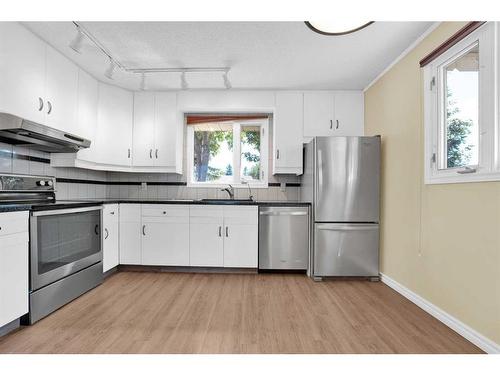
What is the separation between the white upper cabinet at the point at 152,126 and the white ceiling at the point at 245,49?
34 centimetres

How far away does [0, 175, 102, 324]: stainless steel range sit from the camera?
227 cm

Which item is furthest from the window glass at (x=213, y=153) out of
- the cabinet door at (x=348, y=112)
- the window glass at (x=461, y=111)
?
the window glass at (x=461, y=111)

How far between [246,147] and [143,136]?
55.8 inches

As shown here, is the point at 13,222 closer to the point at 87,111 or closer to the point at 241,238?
the point at 87,111

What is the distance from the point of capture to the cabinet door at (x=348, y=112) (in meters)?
3.98

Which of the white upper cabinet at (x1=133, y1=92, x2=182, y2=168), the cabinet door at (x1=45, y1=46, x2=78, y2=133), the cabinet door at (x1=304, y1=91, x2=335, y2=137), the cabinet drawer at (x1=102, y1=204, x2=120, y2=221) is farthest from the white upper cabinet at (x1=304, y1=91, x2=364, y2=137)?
the cabinet door at (x1=45, y1=46, x2=78, y2=133)

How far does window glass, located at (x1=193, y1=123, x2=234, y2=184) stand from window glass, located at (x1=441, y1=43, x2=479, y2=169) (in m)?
2.71

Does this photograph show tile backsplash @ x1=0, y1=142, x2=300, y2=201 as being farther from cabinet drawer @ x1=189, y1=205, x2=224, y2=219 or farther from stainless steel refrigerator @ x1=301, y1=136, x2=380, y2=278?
stainless steel refrigerator @ x1=301, y1=136, x2=380, y2=278

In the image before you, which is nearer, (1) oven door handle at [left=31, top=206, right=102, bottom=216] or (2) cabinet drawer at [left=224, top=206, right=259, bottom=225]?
(1) oven door handle at [left=31, top=206, right=102, bottom=216]

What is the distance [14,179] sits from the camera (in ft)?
7.80

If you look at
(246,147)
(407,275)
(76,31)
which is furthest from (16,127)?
(407,275)

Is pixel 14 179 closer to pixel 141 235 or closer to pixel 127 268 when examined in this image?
pixel 141 235

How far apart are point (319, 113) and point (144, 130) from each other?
2324mm

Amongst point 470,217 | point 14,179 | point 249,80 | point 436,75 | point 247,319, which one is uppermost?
point 249,80
